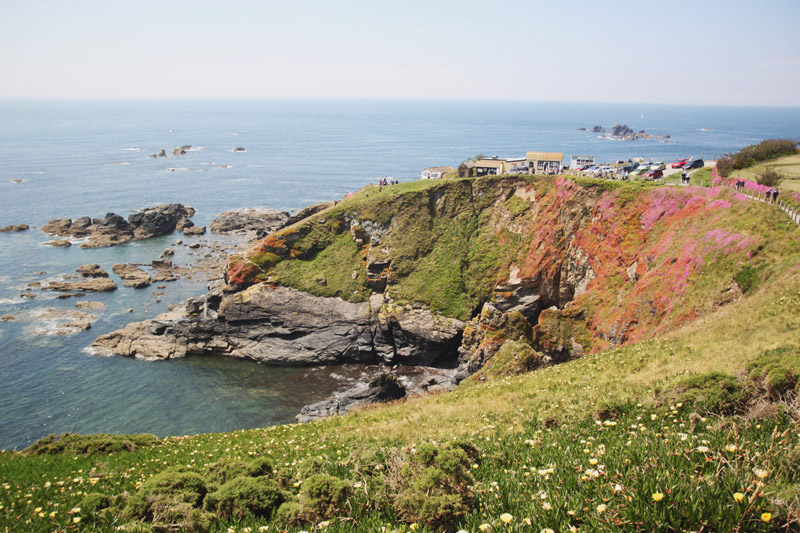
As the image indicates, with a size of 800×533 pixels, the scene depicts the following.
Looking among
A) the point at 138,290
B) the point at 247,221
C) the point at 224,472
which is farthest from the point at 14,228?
the point at 224,472

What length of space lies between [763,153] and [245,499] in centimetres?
6562

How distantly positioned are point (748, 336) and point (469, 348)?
28.9 m

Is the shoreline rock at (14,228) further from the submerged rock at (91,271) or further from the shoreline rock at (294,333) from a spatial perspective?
the shoreline rock at (294,333)

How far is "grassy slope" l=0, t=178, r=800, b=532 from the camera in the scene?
7047mm

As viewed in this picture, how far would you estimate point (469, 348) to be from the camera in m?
47.7

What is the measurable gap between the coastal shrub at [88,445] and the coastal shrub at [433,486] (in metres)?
17.6

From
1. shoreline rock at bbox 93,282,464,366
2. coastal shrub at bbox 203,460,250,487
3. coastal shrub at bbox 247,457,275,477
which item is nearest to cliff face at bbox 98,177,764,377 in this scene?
shoreline rock at bbox 93,282,464,366

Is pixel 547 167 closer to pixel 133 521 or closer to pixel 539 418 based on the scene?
pixel 539 418

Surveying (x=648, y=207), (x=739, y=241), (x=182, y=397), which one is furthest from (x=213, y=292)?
(x=739, y=241)

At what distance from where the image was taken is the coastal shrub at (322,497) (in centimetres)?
912

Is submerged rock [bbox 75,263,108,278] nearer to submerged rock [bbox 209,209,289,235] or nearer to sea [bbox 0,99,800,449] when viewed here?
sea [bbox 0,99,800,449]

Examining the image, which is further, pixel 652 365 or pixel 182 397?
pixel 182 397

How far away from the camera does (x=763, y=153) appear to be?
54.8 meters

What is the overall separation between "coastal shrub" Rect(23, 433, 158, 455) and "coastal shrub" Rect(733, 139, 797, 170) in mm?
61354
